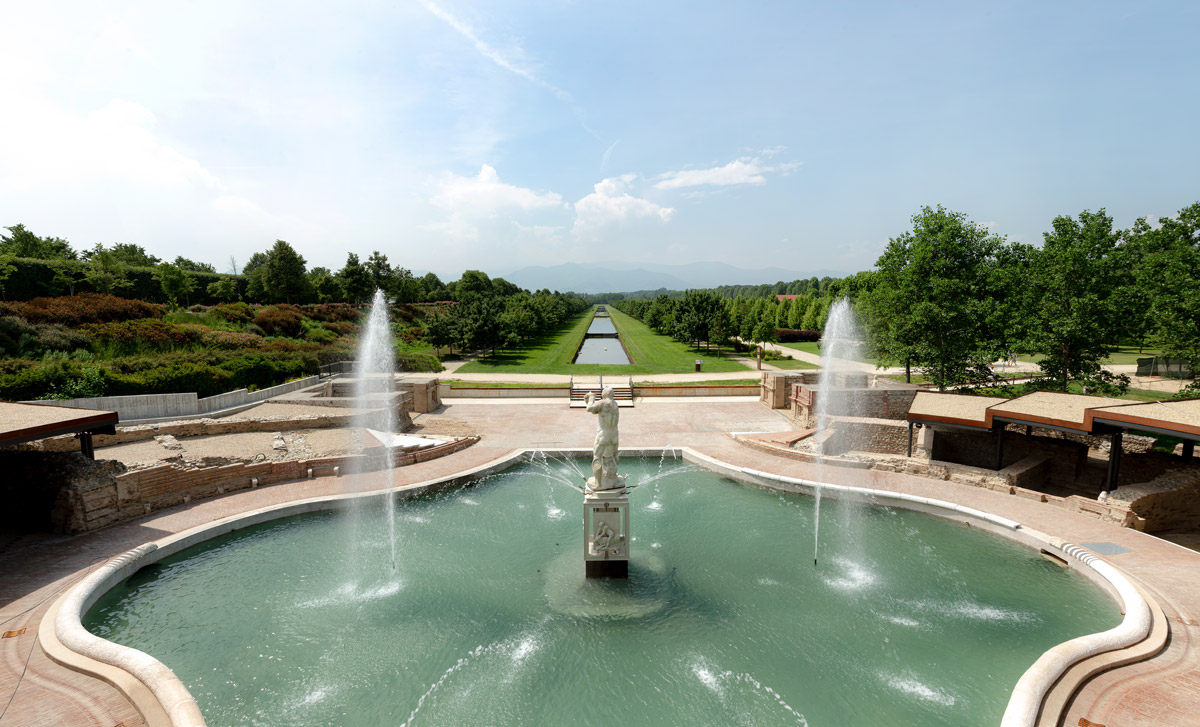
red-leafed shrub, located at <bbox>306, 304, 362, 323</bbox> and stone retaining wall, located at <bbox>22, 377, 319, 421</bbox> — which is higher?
red-leafed shrub, located at <bbox>306, 304, 362, 323</bbox>

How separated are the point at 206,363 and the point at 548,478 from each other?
2022 cm

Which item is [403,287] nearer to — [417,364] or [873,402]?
[417,364]

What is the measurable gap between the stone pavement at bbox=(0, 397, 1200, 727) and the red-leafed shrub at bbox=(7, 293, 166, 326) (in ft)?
72.6

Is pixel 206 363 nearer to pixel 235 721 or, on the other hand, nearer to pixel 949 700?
pixel 235 721

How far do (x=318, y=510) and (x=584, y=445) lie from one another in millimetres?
9627

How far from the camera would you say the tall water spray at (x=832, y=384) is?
16.9 metres

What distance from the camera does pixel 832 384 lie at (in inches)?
1096

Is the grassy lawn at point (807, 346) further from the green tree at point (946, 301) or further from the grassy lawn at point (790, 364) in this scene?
the green tree at point (946, 301)

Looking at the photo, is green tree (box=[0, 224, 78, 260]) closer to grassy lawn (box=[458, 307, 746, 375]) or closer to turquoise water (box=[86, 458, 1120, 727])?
grassy lawn (box=[458, 307, 746, 375])

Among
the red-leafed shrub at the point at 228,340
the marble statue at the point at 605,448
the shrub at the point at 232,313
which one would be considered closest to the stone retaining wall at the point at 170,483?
the marble statue at the point at 605,448

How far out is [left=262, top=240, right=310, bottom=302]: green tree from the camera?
6328 centimetres

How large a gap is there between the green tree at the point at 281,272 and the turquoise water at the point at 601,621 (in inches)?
2324

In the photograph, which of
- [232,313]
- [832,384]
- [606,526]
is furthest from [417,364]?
[606,526]

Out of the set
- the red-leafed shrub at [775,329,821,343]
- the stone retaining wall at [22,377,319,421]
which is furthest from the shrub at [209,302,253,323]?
the red-leafed shrub at [775,329,821,343]
